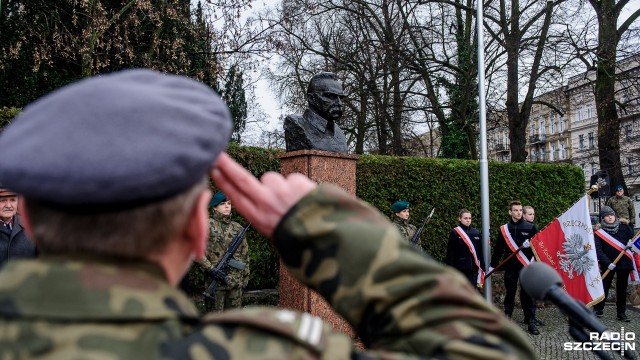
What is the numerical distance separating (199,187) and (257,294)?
8328 millimetres

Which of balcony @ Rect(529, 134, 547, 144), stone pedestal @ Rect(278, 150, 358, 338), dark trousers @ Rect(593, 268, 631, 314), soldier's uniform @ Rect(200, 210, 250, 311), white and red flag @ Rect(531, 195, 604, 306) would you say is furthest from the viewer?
balcony @ Rect(529, 134, 547, 144)

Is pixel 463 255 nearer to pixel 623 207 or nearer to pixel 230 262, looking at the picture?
pixel 230 262

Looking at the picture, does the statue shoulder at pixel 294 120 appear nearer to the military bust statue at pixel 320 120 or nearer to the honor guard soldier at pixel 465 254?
the military bust statue at pixel 320 120

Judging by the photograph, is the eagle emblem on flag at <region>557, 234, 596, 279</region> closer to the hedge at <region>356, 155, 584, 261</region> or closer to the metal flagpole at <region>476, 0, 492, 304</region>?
the metal flagpole at <region>476, 0, 492, 304</region>

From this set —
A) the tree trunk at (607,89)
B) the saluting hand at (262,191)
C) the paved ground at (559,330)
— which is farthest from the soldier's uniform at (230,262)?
the tree trunk at (607,89)

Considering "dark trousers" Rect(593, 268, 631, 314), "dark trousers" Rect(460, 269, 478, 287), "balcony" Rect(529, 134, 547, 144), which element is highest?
"balcony" Rect(529, 134, 547, 144)

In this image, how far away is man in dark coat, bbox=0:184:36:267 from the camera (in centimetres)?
510

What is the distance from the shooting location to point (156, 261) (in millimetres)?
922

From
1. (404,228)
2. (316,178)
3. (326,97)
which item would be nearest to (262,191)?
(316,178)

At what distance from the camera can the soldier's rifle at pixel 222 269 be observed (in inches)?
271

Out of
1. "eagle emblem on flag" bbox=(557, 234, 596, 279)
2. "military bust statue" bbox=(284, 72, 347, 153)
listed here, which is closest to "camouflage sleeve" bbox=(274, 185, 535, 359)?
"military bust statue" bbox=(284, 72, 347, 153)

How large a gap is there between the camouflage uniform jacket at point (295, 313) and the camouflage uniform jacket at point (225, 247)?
6026 millimetres

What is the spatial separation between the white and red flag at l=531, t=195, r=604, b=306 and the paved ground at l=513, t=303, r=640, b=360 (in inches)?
26.8

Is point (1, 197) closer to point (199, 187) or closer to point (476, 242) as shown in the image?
point (199, 187)
